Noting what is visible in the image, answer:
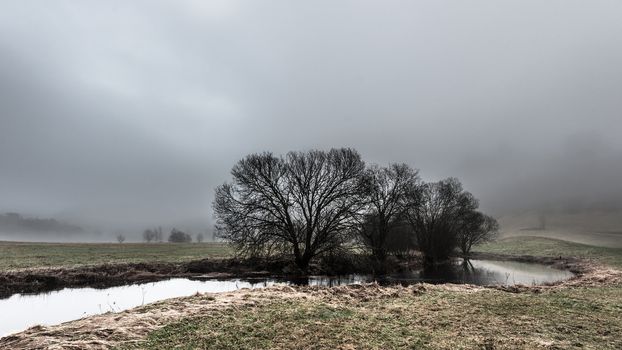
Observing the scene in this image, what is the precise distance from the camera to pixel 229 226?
41.1 m

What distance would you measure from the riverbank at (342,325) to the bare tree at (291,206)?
24912 mm

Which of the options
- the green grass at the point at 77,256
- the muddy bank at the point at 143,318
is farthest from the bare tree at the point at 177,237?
the muddy bank at the point at 143,318

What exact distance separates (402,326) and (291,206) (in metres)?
30.9

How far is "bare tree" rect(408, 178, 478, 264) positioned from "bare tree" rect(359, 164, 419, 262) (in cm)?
235

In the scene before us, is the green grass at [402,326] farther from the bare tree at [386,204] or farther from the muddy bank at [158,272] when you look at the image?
the bare tree at [386,204]

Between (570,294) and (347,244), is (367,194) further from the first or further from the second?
(570,294)

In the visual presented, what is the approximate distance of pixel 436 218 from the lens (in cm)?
6269

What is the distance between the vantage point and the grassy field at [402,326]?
9.32m

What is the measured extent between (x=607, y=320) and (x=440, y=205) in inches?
2120

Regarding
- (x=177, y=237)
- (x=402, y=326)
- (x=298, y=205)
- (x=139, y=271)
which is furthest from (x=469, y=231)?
(x=177, y=237)

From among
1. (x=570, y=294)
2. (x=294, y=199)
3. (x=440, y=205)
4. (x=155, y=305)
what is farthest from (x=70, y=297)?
(x=440, y=205)

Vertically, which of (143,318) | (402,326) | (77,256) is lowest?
(77,256)

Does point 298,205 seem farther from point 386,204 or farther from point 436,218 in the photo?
point 436,218

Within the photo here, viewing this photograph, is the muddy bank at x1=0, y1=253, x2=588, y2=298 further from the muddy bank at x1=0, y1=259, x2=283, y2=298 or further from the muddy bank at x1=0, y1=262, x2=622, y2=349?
the muddy bank at x1=0, y1=262, x2=622, y2=349
